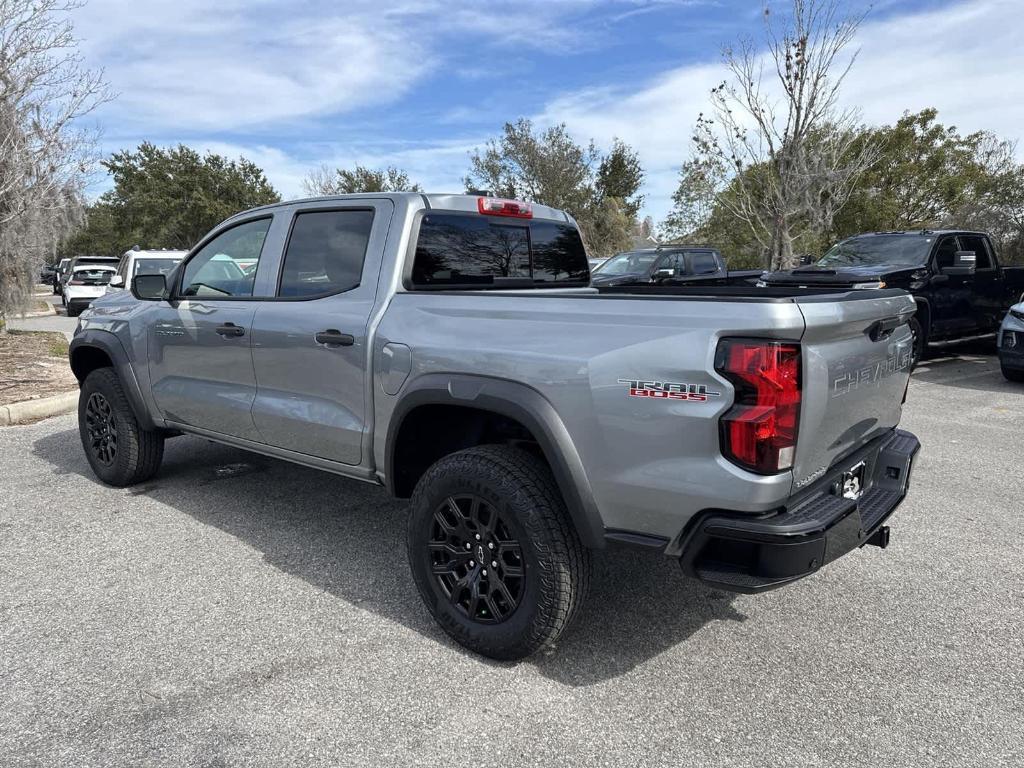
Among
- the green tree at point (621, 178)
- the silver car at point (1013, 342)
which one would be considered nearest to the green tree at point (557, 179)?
the green tree at point (621, 178)

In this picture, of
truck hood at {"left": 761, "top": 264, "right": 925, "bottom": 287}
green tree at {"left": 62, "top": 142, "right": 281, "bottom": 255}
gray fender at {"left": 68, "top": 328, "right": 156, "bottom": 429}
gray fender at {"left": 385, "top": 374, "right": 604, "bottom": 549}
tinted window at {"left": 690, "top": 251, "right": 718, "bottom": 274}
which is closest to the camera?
gray fender at {"left": 385, "top": 374, "right": 604, "bottom": 549}

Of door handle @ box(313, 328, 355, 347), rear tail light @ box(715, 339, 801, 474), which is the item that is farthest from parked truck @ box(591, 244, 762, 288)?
rear tail light @ box(715, 339, 801, 474)

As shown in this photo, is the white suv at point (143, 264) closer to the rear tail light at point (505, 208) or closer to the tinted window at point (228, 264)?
the tinted window at point (228, 264)

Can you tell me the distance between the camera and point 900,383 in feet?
10.3

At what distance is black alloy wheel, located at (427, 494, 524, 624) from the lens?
110 inches

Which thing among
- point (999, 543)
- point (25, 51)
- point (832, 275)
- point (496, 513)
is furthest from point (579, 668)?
point (25, 51)

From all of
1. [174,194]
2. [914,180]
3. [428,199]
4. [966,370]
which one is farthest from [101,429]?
[174,194]

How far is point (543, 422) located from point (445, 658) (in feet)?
3.60

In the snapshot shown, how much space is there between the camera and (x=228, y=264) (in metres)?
4.27

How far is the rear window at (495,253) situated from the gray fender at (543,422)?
2.44 feet

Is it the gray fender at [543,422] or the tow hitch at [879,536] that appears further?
the tow hitch at [879,536]

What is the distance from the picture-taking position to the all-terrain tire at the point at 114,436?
4840 millimetres

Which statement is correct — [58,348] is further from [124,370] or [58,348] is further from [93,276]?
[93,276]

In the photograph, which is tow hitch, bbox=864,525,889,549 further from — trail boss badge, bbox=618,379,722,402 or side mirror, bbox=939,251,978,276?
side mirror, bbox=939,251,978,276
